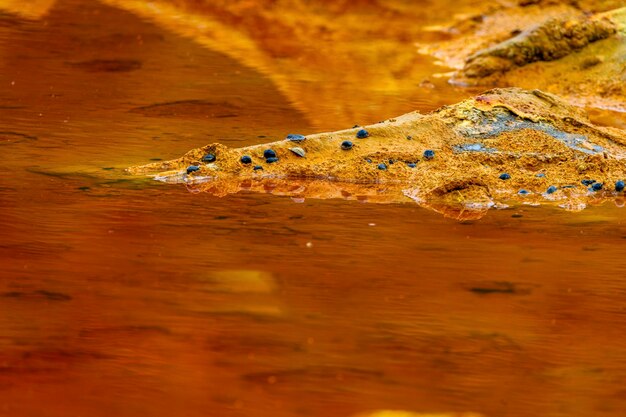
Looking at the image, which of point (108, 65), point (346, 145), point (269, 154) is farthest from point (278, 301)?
point (108, 65)

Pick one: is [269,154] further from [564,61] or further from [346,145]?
[564,61]

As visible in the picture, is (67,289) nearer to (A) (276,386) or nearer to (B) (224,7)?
(A) (276,386)

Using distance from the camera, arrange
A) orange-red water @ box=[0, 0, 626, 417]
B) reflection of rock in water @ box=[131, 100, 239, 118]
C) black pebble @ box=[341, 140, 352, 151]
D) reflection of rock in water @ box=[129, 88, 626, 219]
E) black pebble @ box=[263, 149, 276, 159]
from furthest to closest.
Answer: reflection of rock in water @ box=[131, 100, 239, 118] → black pebble @ box=[341, 140, 352, 151] → black pebble @ box=[263, 149, 276, 159] → reflection of rock in water @ box=[129, 88, 626, 219] → orange-red water @ box=[0, 0, 626, 417]

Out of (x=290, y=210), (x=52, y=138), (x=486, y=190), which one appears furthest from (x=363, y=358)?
(x=52, y=138)

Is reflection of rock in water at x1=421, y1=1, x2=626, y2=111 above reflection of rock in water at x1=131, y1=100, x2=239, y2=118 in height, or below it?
below

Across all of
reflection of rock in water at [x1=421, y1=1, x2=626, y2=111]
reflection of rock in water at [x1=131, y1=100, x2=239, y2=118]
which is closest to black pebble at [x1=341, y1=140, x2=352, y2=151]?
reflection of rock in water at [x1=131, y1=100, x2=239, y2=118]

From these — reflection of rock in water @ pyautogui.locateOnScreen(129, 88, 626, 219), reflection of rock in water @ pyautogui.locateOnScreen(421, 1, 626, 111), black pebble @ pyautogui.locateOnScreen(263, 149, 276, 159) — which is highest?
black pebble @ pyautogui.locateOnScreen(263, 149, 276, 159)

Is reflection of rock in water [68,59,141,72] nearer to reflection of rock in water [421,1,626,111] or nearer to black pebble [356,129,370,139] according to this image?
reflection of rock in water [421,1,626,111]
